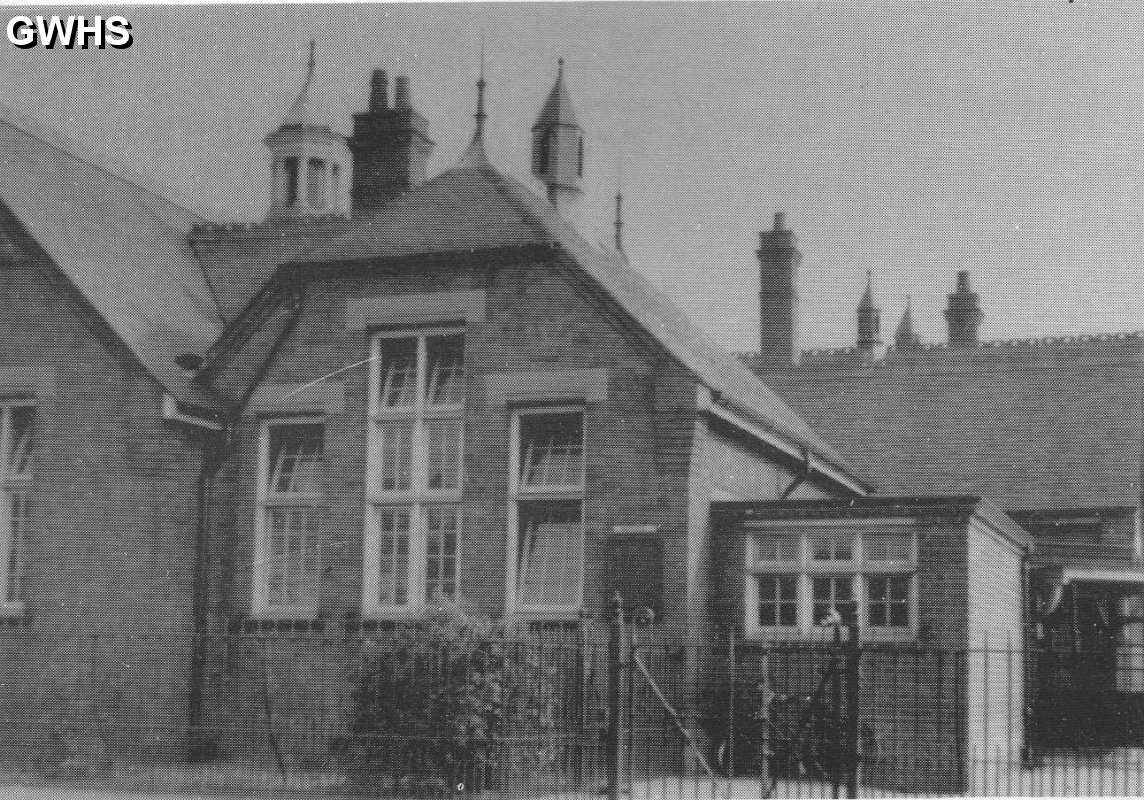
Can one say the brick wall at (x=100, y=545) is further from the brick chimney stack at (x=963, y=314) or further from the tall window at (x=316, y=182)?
the brick chimney stack at (x=963, y=314)

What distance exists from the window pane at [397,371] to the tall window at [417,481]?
3 centimetres

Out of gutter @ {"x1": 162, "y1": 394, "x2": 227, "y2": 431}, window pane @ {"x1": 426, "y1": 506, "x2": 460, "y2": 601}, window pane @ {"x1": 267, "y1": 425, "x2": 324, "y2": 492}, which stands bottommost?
window pane @ {"x1": 426, "y1": 506, "x2": 460, "y2": 601}

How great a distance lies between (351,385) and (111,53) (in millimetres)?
5183

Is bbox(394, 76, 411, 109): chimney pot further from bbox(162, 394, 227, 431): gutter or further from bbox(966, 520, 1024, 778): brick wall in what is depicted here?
bbox(966, 520, 1024, 778): brick wall

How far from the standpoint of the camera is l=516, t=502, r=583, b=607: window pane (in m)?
19.9

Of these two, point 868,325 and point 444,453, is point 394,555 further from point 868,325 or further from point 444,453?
point 868,325

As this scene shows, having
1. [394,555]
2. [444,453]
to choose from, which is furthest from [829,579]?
[394,555]

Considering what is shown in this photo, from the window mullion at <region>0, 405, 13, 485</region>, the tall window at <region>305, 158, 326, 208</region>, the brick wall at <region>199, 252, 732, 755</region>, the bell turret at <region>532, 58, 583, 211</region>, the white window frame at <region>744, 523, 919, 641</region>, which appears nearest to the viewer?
the white window frame at <region>744, 523, 919, 641</region>

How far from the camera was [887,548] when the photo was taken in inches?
761

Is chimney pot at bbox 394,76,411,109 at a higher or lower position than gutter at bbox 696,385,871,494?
higher

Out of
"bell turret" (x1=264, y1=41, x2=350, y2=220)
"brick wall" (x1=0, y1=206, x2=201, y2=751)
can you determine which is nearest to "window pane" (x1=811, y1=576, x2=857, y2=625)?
"brick wall" (x1=0, y1=206, x2=201, y2=751)

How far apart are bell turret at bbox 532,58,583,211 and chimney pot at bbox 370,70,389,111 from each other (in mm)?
2414

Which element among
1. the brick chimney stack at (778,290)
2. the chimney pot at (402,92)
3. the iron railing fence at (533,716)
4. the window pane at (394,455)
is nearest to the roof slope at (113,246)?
the window pane at (394,455)

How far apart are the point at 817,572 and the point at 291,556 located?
6920 millimetres
